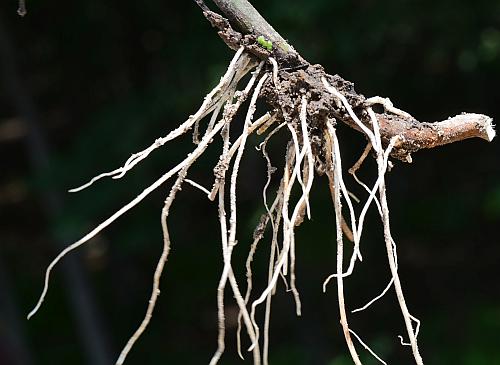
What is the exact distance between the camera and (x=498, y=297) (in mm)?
5293

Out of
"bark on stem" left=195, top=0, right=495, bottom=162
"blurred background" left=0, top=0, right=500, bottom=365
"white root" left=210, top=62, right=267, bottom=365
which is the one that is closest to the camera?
"white root" left=210, top=62, right=267, bottom=365

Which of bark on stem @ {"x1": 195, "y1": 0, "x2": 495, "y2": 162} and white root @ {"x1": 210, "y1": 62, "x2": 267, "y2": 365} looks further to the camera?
bark on stem @ {"x1": 195, "y1": 0, "x2": 495, "y2": 162}

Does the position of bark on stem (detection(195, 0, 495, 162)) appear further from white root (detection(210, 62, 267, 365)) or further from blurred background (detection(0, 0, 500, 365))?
blurred background (detection(0, 0, 500, 365))

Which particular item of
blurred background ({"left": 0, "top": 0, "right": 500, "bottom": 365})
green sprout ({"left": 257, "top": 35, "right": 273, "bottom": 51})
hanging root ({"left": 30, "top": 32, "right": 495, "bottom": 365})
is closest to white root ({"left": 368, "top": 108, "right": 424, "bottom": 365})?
hanging root ({"left": 30, "top": 32, "right": 495, "bottom": 365})

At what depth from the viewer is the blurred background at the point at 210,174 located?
385 centimetres

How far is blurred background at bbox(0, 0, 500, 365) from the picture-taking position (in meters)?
3.85

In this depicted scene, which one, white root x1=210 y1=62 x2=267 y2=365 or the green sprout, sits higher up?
the green sprout

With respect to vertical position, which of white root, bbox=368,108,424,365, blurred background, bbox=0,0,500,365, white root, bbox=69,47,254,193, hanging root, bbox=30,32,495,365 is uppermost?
blurred background, bbox=0,0,500,365

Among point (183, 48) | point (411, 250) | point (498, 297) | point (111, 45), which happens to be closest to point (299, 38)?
point (183, 48)

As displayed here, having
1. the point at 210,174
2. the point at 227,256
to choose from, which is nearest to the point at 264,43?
the point at 227,256

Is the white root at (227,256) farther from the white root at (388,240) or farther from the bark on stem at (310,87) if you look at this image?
the white root at (388,240)

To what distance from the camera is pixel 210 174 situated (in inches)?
184

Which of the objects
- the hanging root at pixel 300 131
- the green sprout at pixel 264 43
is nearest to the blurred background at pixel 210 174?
the hanging root at pixel 300 131

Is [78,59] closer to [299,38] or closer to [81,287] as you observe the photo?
[81,287]
